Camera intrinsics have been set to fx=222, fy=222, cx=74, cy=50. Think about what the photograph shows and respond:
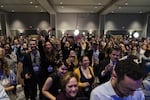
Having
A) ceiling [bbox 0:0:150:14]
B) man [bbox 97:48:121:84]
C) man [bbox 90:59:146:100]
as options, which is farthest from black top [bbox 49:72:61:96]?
ceiling [bbox 0:0:150:14]

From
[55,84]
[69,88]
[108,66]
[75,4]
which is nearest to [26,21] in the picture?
[75,4]

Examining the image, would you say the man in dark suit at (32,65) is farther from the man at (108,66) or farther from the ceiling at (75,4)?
the ceiling at (75,4)

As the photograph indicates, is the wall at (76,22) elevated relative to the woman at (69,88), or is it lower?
elevated

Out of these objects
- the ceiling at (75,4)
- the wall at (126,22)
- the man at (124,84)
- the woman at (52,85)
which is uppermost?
the ceiling at (75,4)

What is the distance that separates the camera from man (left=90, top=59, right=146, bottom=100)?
3.79ft

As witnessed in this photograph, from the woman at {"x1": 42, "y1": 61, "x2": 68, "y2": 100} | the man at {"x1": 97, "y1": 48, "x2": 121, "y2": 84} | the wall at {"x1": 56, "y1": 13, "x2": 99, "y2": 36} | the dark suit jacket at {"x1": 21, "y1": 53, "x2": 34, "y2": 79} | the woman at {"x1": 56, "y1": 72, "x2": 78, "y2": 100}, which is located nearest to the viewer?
the woman at {"x1": 56, "y1": 72, "x2": 78, "y2": 100}

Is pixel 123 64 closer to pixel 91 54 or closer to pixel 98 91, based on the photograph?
pixel 98 91

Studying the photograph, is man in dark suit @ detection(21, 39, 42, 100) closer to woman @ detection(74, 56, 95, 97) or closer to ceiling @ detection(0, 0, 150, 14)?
woman @ detection(74, 56, 95, 97)

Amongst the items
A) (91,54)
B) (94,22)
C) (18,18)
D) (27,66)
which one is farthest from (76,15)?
(27,66)

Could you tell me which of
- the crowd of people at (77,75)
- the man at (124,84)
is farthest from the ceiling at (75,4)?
the man at (124,84)

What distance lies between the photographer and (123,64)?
1.22m

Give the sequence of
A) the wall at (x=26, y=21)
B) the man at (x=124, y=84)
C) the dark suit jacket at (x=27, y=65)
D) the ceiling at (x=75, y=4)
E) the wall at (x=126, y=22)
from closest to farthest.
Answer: the man at (x=124, y=84), the dark suit jacket at (x=27, y=65), the ceiling at (x=75, y=4), the wall at (x=26, y=21), the wall at (x=126, y=22)

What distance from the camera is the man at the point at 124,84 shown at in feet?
3.79

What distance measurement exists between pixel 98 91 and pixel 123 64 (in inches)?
8.9
